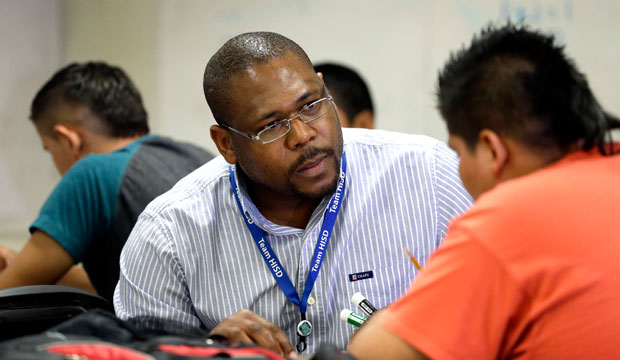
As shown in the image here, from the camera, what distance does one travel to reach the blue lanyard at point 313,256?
5.39ft

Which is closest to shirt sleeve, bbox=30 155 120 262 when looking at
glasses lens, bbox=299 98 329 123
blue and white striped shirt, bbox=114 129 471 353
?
blue and white striped shirt, bbox=114 129 471 353

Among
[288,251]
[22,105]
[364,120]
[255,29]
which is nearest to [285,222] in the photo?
[288,251]

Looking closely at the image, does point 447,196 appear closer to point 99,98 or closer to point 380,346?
point 380,346

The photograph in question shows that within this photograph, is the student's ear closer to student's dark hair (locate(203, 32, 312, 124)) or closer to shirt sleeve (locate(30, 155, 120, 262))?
shirt sleeve (locate(30, 155, 120, 262))

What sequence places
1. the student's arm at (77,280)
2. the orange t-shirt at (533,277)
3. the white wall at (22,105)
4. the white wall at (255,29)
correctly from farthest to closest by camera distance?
the white wall at (22,105), the white wall at (255,29), the student's arm at (77,280), the orange t-shirt at (533,277)

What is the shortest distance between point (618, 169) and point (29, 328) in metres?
1.43

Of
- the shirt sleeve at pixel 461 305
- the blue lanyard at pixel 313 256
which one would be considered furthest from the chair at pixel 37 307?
the shirt sleeve at pixel 461 305

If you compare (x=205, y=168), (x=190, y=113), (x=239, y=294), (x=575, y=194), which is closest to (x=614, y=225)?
(x=575, y=194)

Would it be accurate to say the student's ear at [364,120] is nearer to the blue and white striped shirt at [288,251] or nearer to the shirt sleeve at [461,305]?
the blue and white striped shirt at [288,251]

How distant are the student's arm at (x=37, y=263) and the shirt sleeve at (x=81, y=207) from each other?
0.03 meters

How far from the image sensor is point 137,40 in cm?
387

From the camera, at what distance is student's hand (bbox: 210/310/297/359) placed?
1.41 meters

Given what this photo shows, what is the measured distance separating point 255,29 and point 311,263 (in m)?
2.20

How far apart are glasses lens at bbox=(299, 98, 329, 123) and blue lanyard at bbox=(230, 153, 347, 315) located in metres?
0.18
